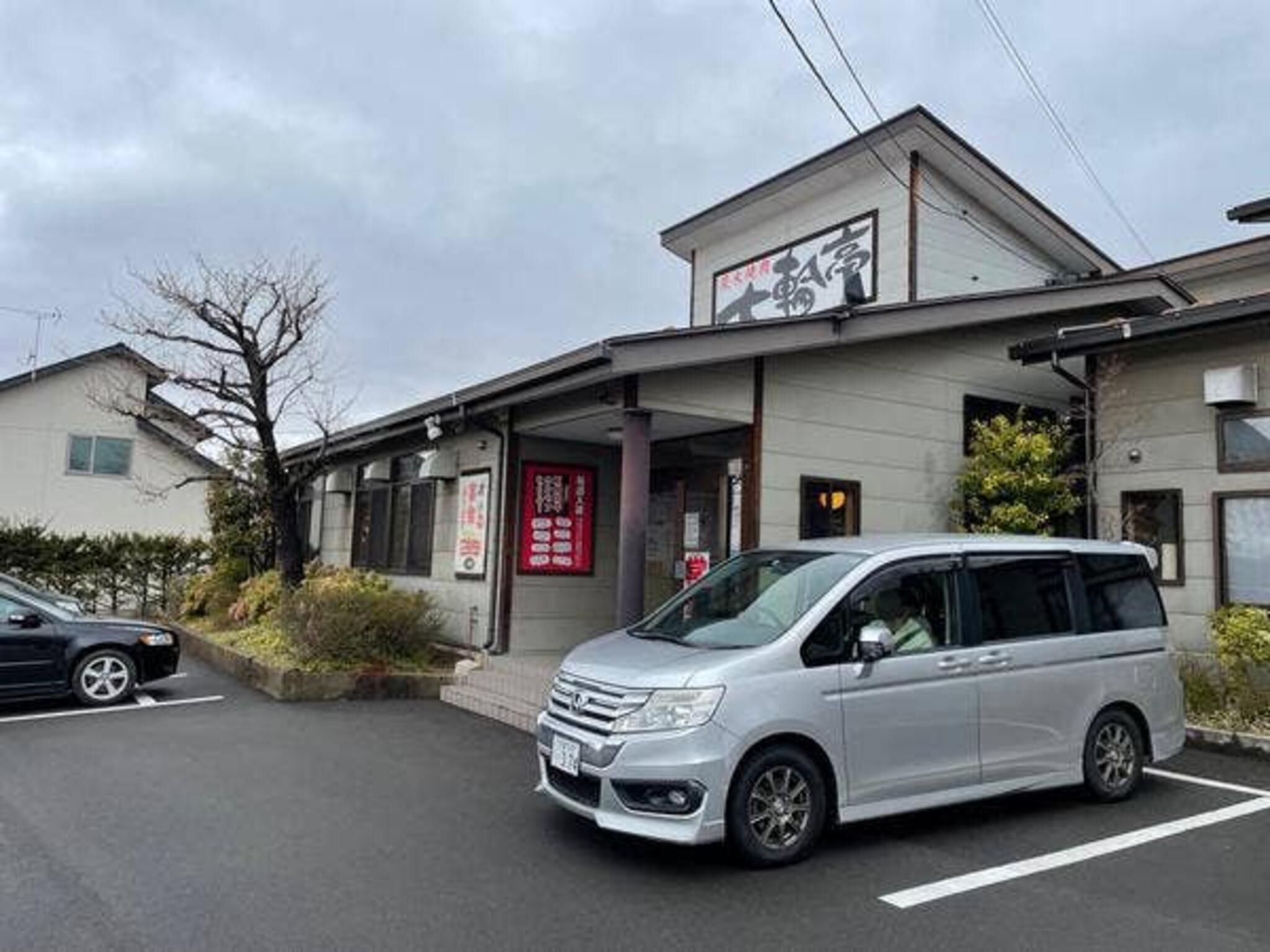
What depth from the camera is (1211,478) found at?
30.6ft

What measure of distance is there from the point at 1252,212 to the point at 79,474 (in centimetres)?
2563

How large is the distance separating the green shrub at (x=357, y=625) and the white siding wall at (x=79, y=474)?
1468cm

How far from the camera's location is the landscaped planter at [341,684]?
31.7ft

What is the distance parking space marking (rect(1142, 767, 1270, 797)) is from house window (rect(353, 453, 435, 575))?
8806 millimetres

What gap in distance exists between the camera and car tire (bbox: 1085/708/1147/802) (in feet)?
20.0

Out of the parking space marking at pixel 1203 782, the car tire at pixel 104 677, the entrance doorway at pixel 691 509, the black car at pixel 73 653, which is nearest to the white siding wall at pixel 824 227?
the entrance doorway at pixel 691 509

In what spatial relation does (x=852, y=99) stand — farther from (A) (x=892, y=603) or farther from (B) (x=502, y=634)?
(B) (x=502, y=634)

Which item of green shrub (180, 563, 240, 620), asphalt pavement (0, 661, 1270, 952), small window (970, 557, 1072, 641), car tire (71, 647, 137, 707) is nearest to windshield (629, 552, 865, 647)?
small window (970, 557, 1072, 641)

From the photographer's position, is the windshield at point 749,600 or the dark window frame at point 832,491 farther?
the dark window frame at point 832,491

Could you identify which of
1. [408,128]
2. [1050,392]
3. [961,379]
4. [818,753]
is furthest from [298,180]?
[818,753]

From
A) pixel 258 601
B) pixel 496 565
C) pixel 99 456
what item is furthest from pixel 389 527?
pixel 99 456

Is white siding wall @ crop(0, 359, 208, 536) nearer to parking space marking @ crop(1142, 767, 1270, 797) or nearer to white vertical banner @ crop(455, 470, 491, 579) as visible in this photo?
white vertical banner @ crop(455, 470, 491, 579)

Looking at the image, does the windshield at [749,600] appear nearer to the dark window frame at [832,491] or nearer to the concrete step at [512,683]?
the concrete step at [512,683]

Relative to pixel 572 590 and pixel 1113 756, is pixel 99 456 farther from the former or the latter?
pixel 1113 756
